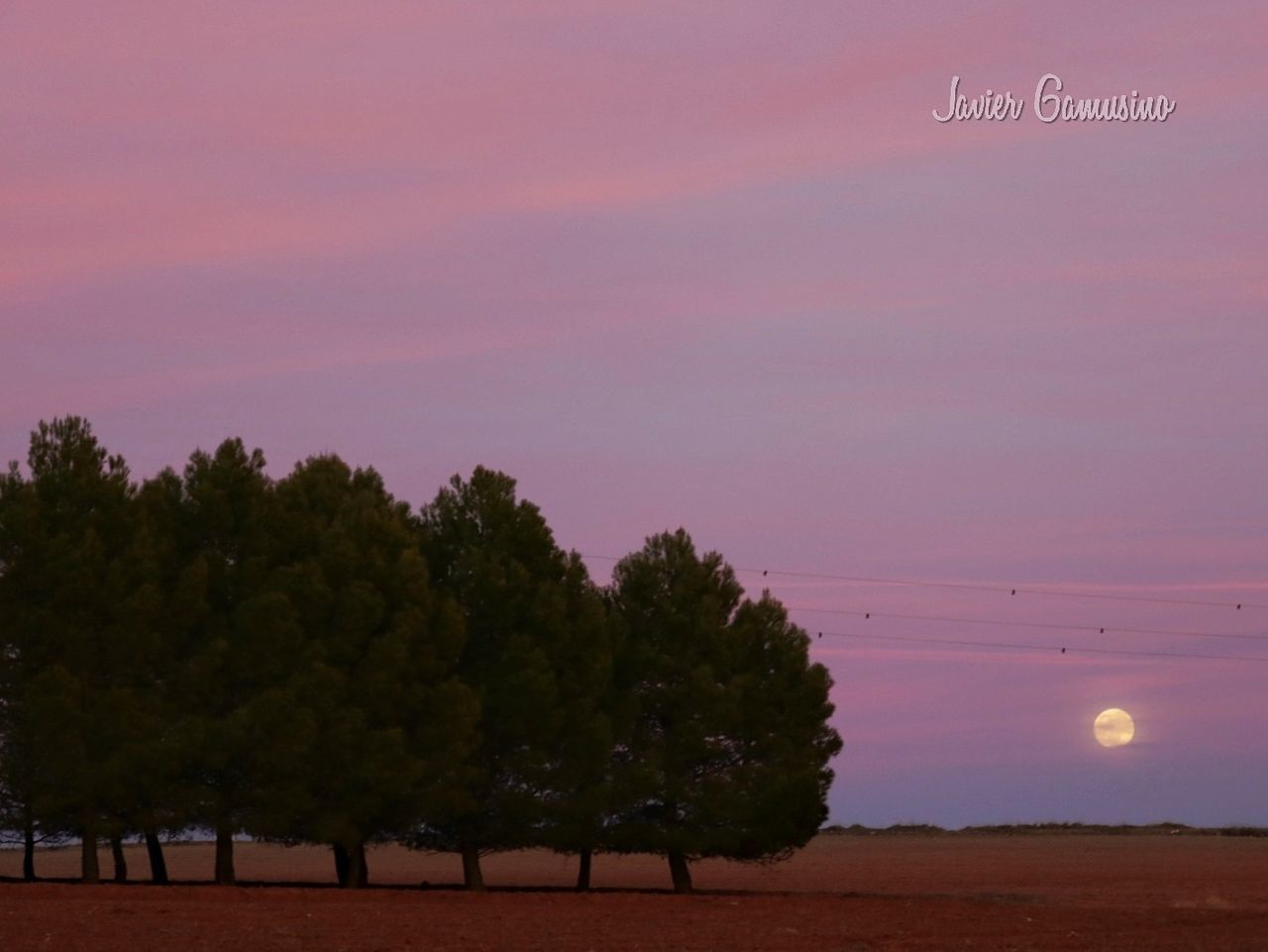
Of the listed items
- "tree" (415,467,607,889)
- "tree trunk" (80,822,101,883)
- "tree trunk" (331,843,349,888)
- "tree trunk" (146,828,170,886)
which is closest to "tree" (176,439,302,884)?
"tree trunk" (146,828,170,886)

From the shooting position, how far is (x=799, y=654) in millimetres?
70500

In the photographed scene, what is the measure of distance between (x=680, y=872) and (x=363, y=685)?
49.3 feet

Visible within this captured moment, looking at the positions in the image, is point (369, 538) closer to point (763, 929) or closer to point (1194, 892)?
point (763, 929)

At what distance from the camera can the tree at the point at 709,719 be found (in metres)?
66.4

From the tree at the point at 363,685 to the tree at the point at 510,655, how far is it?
1928 millimetres

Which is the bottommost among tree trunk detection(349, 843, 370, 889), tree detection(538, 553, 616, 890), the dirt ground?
the dirt ground

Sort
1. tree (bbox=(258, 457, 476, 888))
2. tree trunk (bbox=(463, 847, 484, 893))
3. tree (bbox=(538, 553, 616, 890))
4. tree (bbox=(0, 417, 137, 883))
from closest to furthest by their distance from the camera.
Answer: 1. tree (bbox=(0, 417, 137, 883))
2. tree (bbox=(258, 457, 476, 888))
3. tree trunk (bbox=(463, 847, 484, 893))
4. tree (bbox=(538, 553, 616, 890))

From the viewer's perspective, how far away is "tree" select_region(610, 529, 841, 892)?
218 feet

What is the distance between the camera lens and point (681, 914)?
2014 inches

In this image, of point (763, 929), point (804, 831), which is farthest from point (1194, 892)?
point (763, 929)

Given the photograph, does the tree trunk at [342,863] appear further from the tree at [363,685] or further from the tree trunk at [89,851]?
the tree trunk at [89,851]

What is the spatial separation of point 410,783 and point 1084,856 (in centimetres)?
7634

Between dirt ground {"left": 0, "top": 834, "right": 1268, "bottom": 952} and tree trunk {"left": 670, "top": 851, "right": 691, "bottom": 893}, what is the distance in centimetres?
147

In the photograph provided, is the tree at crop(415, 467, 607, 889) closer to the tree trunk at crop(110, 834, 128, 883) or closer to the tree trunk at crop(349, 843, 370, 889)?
the tree trunk at crop(349, 843, 370, 889)
